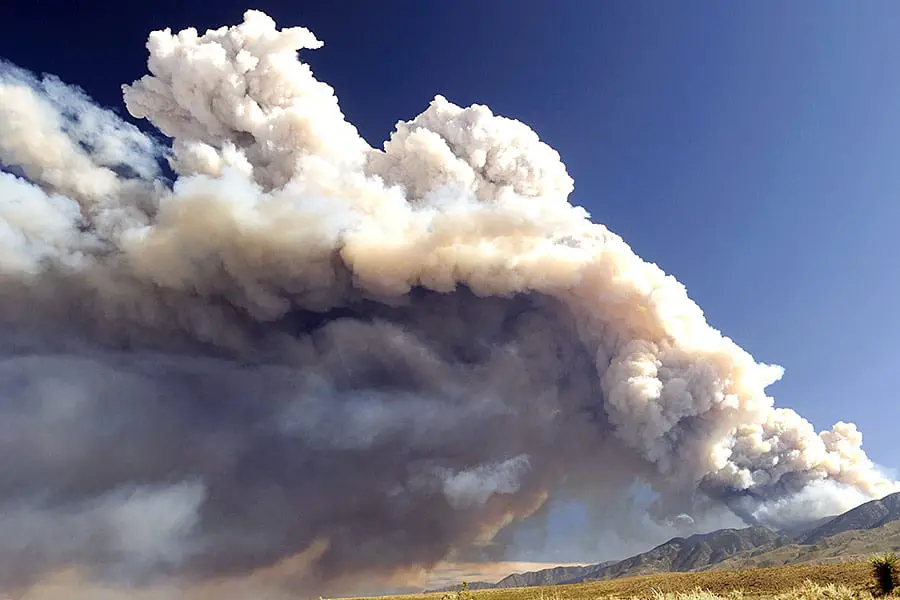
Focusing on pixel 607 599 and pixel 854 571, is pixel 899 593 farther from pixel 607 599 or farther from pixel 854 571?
pixel 854 571

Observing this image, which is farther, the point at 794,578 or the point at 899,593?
the point at 794,578

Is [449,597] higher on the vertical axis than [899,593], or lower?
higher

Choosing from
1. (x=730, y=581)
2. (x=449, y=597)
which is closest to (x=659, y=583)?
(x=730, y=581)

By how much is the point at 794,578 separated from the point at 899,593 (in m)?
40.4

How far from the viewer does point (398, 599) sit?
8706cm

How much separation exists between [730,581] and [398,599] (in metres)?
44.3

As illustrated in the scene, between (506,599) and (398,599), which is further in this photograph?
(398,599)

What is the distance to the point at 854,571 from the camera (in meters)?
64.2

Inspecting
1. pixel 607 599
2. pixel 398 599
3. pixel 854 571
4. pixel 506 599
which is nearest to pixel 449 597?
pixel 607 599

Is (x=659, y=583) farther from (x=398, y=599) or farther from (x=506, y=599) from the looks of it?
(x=398, y=599)

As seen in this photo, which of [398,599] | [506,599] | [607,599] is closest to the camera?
[607,599]

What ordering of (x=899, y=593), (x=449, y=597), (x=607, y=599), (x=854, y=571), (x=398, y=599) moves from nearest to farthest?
(x=449, y=597) → (x=899, y=593) → (x=607, y=599) → (x=854, y=571) → (x=398, y=599)

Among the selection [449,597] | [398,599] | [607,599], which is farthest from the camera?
[398,599]

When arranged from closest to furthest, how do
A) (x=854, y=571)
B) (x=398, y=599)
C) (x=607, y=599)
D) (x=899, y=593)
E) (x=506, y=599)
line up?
(x=899, y=593), (x=607, y=599), (x=854, y=571), (x=506, y=599), (x=398, y=599)
